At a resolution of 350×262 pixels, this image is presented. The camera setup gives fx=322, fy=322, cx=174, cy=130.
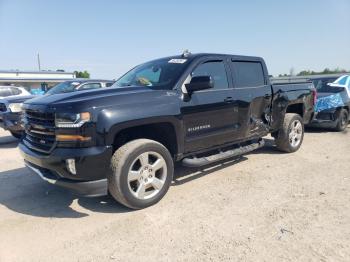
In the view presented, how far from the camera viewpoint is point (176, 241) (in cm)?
315

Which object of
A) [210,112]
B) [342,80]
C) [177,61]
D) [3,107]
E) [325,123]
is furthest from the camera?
[342,80]

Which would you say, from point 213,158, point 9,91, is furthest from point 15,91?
point 213,158

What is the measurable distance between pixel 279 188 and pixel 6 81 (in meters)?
46.4

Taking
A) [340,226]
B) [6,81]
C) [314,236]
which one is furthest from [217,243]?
[6,81]

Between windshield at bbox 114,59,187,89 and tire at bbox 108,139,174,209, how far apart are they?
968mm

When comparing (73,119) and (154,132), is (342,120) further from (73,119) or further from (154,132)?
(73,119)

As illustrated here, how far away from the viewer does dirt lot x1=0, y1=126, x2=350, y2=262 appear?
2.96 m

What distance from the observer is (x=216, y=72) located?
16.5 ft

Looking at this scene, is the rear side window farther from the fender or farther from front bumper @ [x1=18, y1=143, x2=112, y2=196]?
front bumper @ [x1=18, y1=143, x2=112, y2=196]

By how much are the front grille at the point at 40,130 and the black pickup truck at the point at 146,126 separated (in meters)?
0.01

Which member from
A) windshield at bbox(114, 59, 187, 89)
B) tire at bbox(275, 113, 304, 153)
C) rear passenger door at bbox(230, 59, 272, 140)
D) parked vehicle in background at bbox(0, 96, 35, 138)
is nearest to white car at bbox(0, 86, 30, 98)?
parked vehicle in background at bbox(0, 96, 35, 138)

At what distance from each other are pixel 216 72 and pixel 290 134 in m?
2.51

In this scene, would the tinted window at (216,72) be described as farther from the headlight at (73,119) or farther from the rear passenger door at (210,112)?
the headlight at (73,119)

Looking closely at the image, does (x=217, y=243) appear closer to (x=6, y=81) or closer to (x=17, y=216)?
(x=17, y=216)
